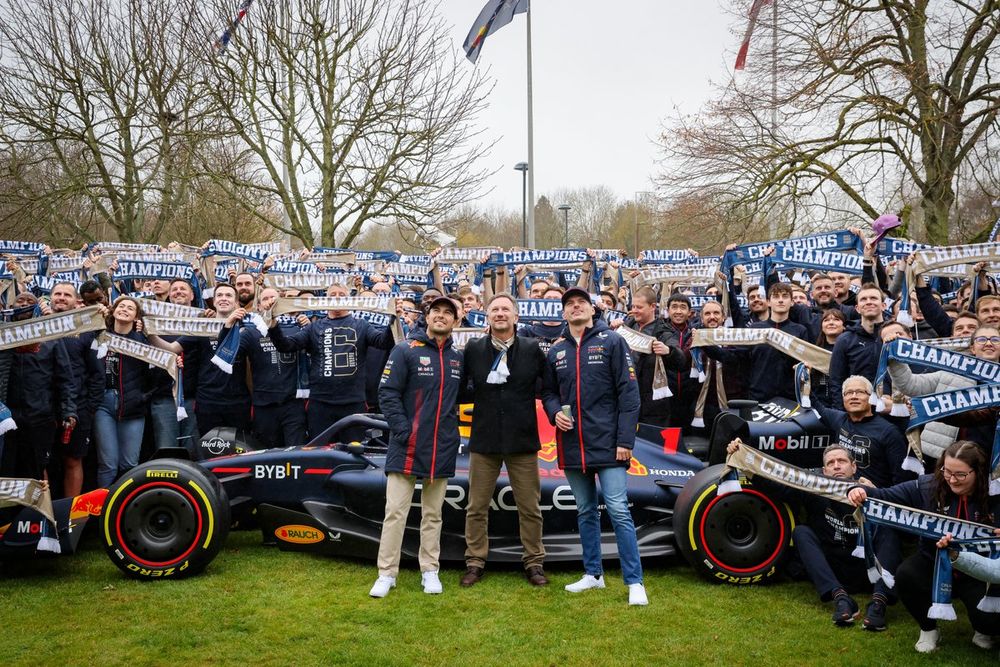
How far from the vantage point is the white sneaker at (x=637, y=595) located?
539cm

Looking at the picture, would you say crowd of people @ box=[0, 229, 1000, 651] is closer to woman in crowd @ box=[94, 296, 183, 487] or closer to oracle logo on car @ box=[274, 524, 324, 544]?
woman in crowd @ box=[94, 296, 183, 487]

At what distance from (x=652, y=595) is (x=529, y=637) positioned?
1.09 metres

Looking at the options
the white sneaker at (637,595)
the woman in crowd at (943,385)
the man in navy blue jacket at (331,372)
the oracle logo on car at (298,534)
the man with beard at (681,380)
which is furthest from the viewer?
the man with beard at (681,380)

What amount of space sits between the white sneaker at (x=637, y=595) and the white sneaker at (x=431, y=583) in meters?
1.26

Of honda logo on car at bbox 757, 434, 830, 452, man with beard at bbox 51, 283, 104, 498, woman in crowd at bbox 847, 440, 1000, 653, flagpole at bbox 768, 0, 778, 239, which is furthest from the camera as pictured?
flagpole at bbox 768, 0, 778, 239

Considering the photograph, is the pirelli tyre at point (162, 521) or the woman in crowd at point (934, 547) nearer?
the woman in crowd at point (934, 547)

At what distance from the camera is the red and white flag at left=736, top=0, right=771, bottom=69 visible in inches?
725

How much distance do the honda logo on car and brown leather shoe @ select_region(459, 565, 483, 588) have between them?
221cm

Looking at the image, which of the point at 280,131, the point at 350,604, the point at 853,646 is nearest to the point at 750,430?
the point at 853,646

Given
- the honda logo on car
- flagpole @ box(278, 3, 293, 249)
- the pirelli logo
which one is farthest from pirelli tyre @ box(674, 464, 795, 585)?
flagpole @ box(278, 3, 293, 249)

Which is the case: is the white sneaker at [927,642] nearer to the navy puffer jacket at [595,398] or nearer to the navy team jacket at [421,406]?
the navy puffer jacket at [595,398]

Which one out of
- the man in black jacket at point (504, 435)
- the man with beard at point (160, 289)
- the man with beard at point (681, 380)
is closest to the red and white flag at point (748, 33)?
the man with beard at point (681, 380)

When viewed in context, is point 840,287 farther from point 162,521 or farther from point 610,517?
point 162,521

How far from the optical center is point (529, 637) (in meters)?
4.90
